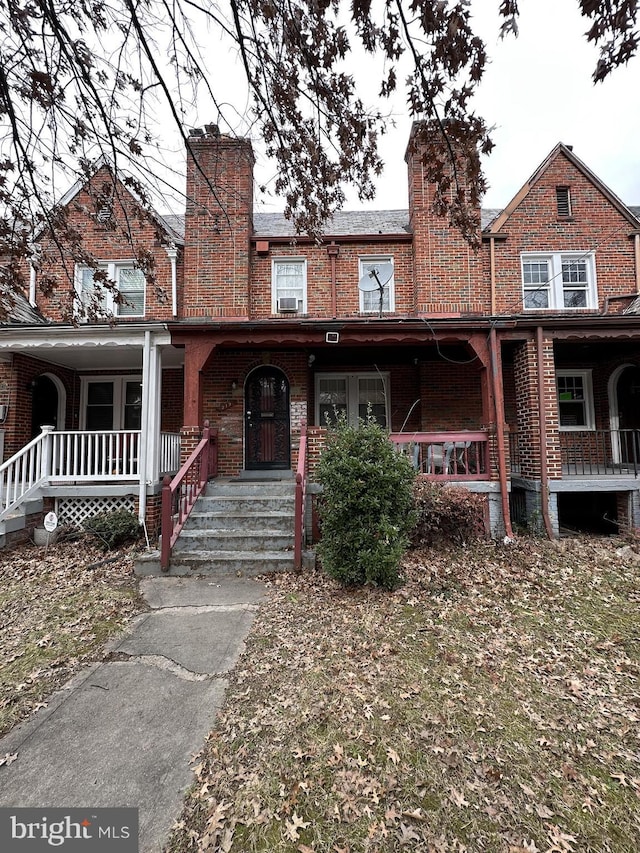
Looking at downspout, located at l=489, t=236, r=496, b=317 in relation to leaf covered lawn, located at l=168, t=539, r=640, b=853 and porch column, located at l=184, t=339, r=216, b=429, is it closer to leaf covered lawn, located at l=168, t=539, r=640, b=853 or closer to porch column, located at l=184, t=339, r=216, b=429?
porch column, located at l=184, t=339, r=216, b=429

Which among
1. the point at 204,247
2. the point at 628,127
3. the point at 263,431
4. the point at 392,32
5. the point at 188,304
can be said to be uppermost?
the point at 204,247

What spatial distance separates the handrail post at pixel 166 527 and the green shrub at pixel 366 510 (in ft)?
7.51

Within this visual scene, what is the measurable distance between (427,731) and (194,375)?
6.61 meters

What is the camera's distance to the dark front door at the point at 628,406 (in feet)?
31.6

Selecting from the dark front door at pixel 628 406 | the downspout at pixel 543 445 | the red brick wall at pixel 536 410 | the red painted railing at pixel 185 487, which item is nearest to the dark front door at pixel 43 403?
the red painted railing at pixel 185 487

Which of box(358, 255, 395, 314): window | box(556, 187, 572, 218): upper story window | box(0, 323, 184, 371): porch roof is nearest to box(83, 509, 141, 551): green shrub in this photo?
box(0, 323, 184, 371): porch roof

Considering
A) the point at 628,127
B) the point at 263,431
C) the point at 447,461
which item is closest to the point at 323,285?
the point at 263,431

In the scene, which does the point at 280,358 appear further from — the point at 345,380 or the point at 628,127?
the point at 628,127

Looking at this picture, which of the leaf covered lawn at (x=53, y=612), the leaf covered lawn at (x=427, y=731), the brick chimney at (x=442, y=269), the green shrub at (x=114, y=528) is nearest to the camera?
the leaf covered lawn at (x=427, y=731)

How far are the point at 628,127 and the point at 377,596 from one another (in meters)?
5.22

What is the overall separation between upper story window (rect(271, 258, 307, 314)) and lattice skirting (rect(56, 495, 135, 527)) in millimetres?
5753

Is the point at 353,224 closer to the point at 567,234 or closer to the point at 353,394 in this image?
the point at 353,394

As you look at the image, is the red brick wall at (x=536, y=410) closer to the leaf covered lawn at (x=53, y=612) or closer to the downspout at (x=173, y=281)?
the leaf covered lawn at (x=53, y=612)

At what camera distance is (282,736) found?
271 centimetres
